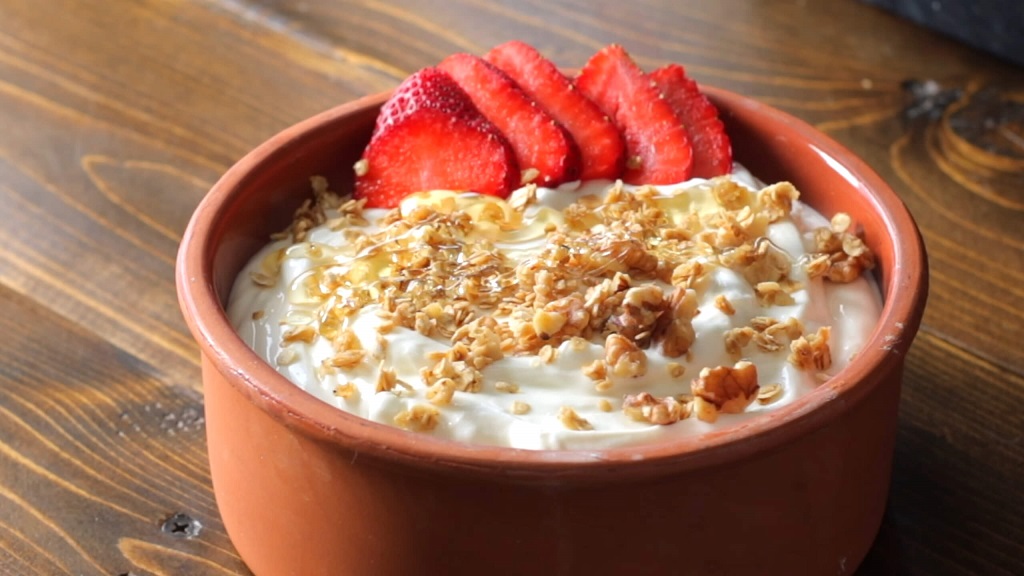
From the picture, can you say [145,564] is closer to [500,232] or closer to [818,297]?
[500,232]

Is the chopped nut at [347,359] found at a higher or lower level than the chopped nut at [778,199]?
lower

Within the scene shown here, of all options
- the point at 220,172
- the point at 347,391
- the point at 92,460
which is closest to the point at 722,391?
the point at 347,391

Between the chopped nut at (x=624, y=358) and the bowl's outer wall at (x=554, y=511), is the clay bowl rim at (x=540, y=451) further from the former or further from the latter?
the chopped nut at (x=624, y=358)

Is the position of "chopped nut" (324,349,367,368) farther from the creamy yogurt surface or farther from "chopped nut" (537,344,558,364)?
"chopped nut" (537,344,558,364)

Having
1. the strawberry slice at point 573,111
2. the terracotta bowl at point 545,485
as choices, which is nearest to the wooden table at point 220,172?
the terracotta bowl at point 545,485

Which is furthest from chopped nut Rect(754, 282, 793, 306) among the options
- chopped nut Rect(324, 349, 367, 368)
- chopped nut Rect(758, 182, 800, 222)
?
chopped nut Rect(324, 349, 367, 368)

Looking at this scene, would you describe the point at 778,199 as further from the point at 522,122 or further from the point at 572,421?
the point at 572,421
